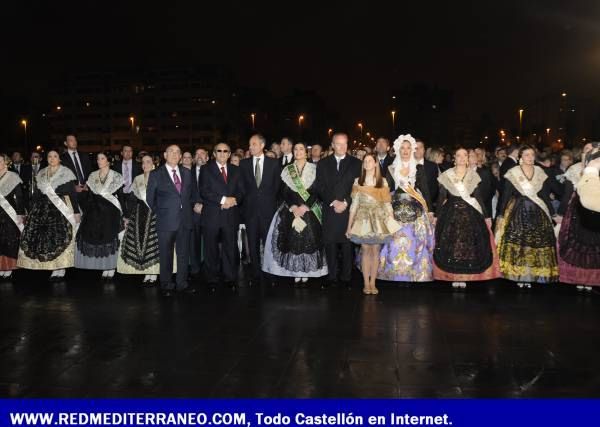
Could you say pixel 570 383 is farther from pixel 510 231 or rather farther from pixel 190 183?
pixel 190 183

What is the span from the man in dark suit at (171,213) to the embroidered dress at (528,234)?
4.13 meters

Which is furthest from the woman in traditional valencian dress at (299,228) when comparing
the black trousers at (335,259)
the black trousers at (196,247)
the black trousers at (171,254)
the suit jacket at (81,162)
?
the suit jacket at (81,162)

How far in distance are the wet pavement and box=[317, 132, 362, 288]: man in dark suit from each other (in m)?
0.61

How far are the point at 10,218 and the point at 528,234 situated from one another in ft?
23.7

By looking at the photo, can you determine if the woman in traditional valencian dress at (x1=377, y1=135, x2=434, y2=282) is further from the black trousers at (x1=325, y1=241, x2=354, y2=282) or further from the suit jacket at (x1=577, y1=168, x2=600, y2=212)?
the suit jacket at (x1=577, y1=168, x2=600, y2=212)

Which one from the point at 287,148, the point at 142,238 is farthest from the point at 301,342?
the point at 287,148

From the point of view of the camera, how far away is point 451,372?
4645 mm

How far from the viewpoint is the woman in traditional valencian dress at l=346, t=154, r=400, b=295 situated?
742 centimetres

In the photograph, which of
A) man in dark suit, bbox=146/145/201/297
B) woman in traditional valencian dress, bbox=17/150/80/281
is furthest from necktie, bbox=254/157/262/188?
woman in traditional valencian dress, bbox=17/150/80/281

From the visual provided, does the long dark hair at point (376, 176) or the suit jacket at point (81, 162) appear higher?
the suit jacket at point (81, 162)

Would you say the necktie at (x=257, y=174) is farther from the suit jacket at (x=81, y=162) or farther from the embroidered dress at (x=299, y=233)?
the suit jacket at (x=81, y=162)

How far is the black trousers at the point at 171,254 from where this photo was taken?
307 inches

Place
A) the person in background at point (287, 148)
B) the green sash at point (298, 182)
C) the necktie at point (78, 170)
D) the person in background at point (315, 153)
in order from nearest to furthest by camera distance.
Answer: the green sash at point (298, 182), the necktie at point (78, 170), the person in background at point (287, 148), the person in background at point (315, 153)

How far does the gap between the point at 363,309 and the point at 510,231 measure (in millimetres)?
2587
